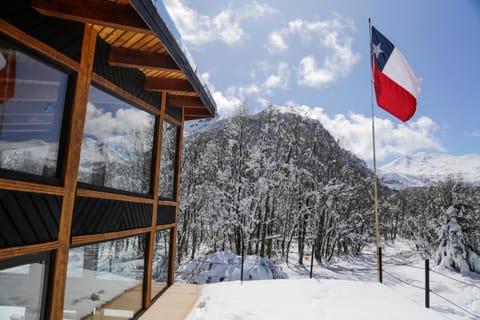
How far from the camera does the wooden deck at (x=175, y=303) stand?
5.40 metres

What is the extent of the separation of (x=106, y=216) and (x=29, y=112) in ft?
6.29

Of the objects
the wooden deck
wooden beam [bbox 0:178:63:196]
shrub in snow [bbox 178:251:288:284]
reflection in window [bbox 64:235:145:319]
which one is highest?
wooden beam [bbox 0:178:63:196]

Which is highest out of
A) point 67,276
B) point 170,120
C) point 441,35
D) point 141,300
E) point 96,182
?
point 441,35

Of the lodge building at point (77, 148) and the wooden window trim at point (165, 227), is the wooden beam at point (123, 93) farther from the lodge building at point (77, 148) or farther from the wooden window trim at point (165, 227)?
the wooden window trim at point (165, 227)

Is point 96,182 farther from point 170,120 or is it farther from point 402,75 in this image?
point 402,75

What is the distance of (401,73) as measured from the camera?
762 cm

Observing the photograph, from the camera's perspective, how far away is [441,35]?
874cm

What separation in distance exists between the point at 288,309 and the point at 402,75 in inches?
246

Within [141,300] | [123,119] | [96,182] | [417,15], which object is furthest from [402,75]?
[141,300]

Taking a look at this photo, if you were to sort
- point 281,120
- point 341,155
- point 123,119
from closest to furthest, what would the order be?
point 123,119
point 281,120
point 341,155

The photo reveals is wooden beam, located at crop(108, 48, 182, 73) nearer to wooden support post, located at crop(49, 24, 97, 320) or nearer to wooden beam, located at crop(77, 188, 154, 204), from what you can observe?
wooden support post, located at crop(49, 24, 97, 320)

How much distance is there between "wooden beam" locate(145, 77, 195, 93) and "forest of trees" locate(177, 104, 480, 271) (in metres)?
12.9

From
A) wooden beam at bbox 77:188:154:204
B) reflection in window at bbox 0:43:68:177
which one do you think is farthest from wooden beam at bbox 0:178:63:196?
wooden beam at bbox 77:188:154:204

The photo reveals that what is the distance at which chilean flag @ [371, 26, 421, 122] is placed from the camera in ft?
24.3
